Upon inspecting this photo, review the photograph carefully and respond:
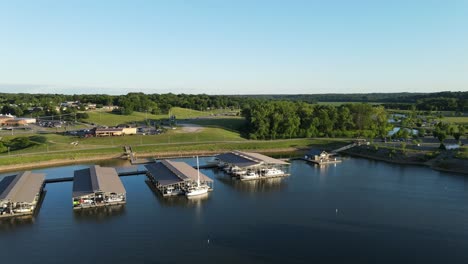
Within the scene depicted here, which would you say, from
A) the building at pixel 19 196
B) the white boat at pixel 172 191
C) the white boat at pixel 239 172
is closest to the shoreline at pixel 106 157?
the building at pixel 19 196

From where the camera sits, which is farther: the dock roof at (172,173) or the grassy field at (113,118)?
the grassy field at (113,118)

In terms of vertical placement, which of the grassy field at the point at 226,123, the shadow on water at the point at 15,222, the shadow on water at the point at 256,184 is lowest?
the shadow on water at the point at 15,222

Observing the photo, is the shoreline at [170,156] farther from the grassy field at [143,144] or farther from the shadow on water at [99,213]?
the shadow on water at [99,213]

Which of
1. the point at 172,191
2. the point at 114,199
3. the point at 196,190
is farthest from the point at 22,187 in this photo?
the point at 196,190

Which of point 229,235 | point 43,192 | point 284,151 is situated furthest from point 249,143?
point 229,235

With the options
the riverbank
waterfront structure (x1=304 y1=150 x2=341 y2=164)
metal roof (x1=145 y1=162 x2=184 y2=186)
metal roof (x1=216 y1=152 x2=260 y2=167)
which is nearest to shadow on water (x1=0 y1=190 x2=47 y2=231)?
metal roof (x1=145 y1=162 x2=184 y2=186)

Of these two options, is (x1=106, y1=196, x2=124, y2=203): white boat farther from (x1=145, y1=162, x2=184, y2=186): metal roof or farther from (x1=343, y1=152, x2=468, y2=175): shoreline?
(x1=343, y1=152, x2=468, y2=175): shoreline

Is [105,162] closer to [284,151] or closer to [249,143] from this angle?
[249,143]
